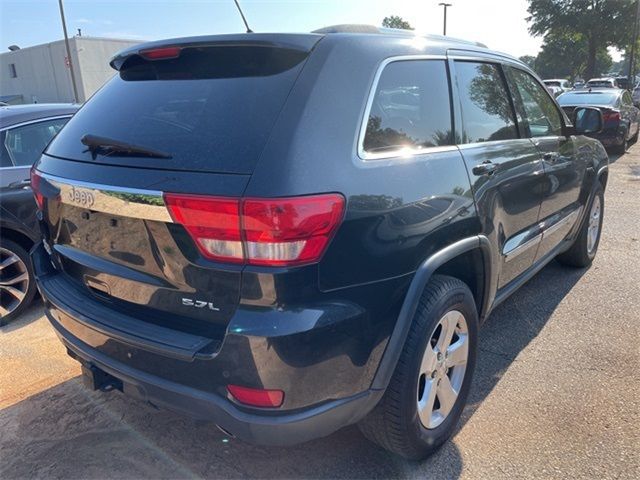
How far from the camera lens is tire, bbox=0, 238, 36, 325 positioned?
3.96m

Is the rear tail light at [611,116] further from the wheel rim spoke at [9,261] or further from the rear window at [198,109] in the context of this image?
the wheel rim spoke at [9,261]

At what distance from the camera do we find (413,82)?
2430 mm

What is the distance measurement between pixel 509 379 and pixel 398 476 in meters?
1.08

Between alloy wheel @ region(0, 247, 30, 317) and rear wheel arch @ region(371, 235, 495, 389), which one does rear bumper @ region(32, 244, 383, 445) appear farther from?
alloy wheel @ region(0, 247, 30, 317)

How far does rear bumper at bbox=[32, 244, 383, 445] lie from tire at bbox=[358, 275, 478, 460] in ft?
0.52

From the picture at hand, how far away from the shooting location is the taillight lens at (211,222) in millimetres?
1749

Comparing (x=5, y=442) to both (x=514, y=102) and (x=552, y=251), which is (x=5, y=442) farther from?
(x=552, y=251)

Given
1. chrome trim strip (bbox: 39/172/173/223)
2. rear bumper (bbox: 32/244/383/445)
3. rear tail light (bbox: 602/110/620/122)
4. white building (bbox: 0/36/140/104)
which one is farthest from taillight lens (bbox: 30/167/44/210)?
white building (bbox: 0/36/140/104)

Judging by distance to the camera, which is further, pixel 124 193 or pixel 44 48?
pixel 44 48

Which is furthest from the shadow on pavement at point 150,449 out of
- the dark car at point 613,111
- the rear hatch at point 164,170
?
the dark car at point 613,111

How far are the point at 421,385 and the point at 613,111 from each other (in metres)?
10.8

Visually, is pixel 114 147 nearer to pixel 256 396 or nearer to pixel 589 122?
pixel 256 396

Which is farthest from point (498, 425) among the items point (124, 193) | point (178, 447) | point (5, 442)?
point (5, 442)

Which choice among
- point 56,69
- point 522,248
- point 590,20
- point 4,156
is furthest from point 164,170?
point 590,20
